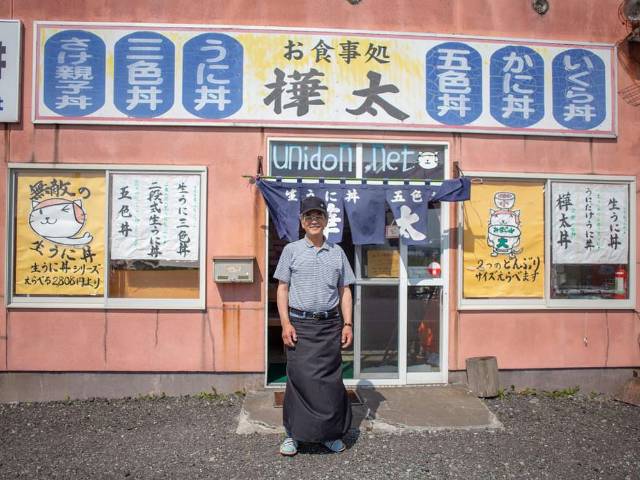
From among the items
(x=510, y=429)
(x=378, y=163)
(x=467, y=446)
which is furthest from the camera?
(x=378, y=163)

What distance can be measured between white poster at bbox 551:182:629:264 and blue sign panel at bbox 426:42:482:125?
1540mm

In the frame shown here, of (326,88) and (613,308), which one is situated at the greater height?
(326,88)

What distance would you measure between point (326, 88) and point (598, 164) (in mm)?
3698

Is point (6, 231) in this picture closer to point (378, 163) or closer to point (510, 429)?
point (378, 163)

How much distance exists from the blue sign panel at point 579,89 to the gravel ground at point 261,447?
11.9 ft

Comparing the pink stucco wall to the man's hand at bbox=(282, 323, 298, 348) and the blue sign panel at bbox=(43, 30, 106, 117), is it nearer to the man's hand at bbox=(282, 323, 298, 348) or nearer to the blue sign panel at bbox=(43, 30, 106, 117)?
the blue sign panel at bbox=(43, 30, 106, 117)

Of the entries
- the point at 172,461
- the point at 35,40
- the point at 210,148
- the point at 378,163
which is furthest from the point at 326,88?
the point at 172,461

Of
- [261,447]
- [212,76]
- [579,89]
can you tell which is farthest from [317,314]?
[579,89]

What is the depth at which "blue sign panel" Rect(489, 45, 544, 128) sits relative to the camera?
582cm

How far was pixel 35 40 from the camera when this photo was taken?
5.50 metres

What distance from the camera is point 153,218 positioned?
5551 millimetres

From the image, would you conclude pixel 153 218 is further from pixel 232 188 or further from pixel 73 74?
pixel 73 74

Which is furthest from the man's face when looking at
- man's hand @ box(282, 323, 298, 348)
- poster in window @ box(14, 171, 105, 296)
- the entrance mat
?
poster in window @ box(14, 171, 105, 296)

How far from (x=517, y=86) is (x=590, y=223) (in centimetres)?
202
